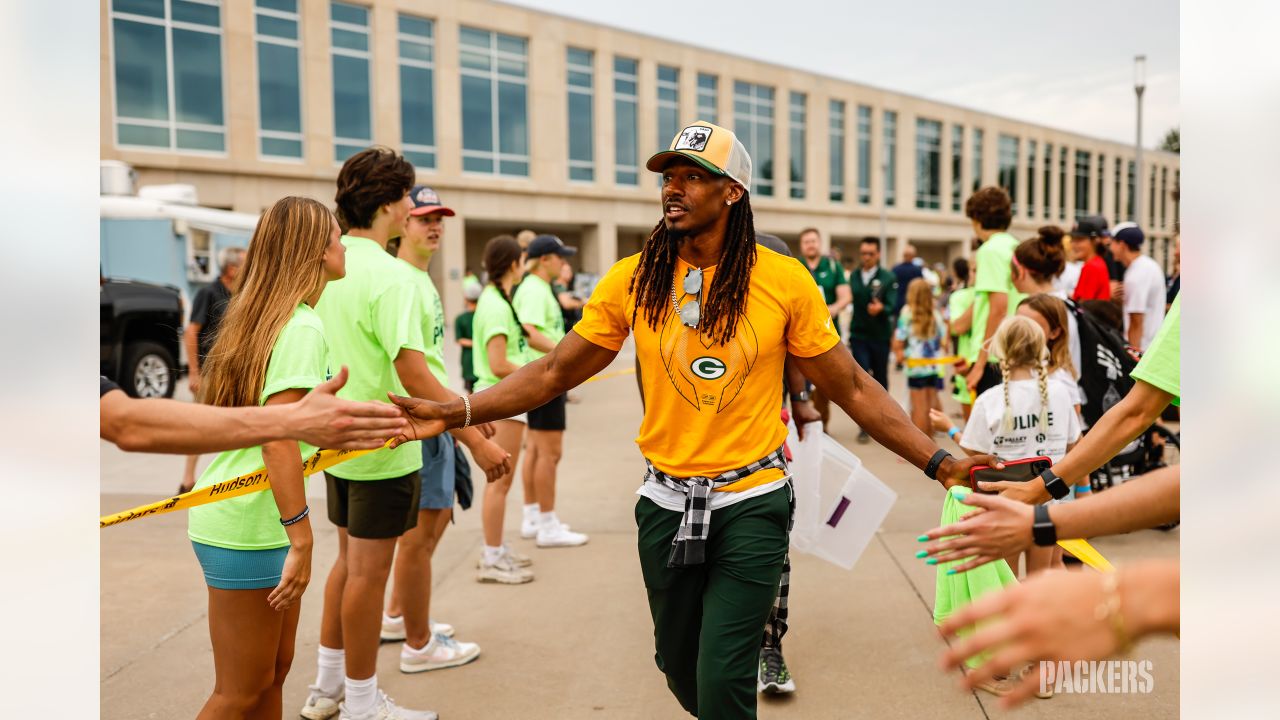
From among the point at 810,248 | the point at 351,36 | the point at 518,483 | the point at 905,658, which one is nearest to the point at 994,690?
the point at 905,658

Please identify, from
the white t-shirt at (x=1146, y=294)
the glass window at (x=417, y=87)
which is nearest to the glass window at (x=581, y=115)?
the glass window at (x=417, y=87)

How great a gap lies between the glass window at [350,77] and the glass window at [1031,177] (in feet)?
128

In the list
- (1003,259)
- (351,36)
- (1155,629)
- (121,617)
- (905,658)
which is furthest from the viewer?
(351,36)

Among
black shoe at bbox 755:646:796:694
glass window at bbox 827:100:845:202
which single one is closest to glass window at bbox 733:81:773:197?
glass window at bbox 827:100:845:202

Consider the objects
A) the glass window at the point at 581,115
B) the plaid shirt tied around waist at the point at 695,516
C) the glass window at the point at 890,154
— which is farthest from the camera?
the glass window at the point at 890,154

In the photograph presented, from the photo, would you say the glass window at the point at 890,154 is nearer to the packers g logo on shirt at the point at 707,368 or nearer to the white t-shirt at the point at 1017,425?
the white t-shirt at the point at 1017,425

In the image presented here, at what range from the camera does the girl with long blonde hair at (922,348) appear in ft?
30.3

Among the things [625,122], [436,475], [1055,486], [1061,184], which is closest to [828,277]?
[436,475]

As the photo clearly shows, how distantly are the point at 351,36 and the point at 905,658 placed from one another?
29.3 metres

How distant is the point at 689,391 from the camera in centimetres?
293

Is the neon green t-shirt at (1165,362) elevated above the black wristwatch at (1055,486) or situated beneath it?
elevated above

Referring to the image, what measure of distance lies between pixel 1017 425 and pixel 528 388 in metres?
2.45

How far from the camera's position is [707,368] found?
9.56 feet

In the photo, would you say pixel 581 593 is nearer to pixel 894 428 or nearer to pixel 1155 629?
pixel 894 428
